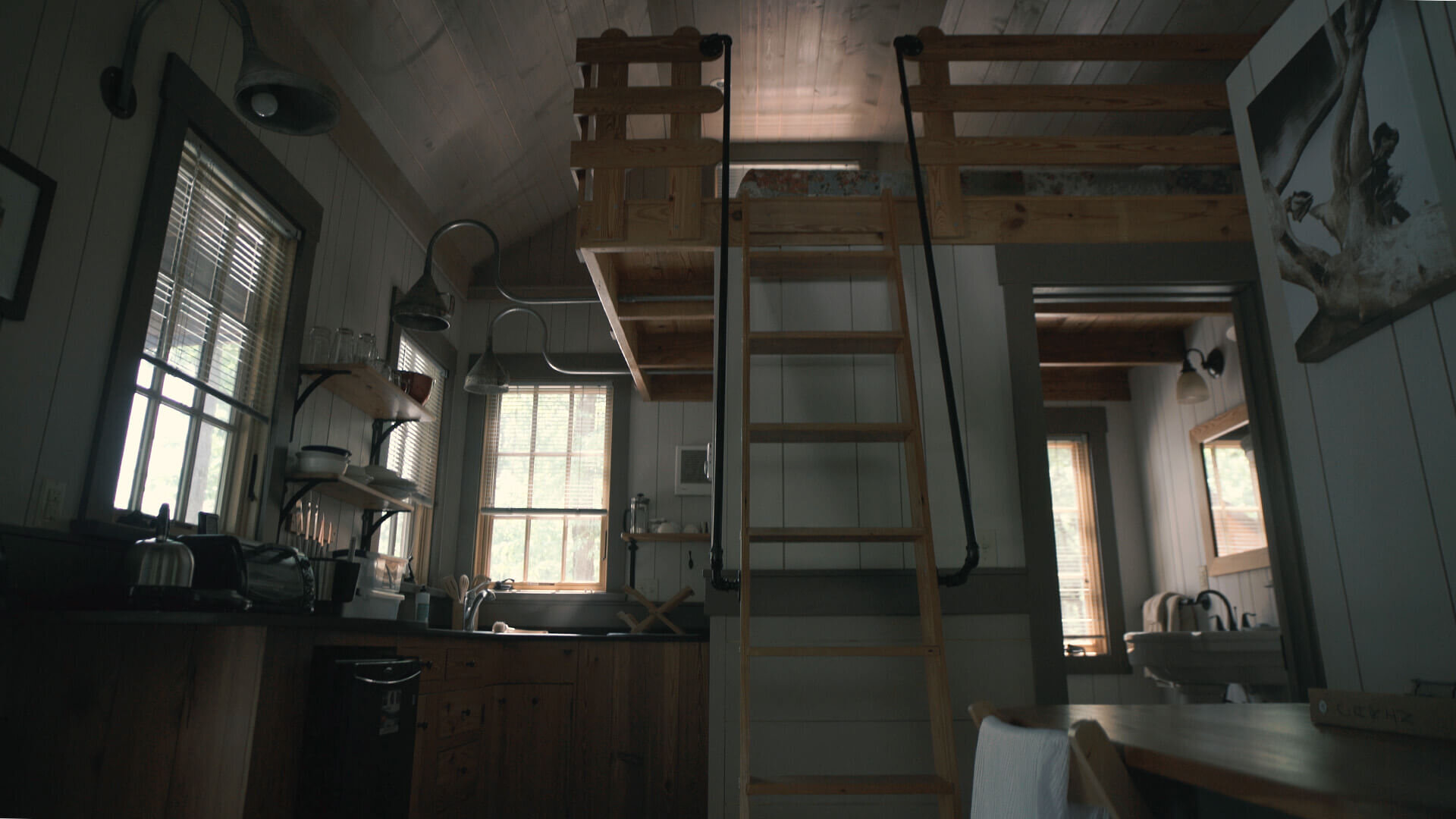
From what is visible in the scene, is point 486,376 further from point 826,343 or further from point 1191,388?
point 1191,388

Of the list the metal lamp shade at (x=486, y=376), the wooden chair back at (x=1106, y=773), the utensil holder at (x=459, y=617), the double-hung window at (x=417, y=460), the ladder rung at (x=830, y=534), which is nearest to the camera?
the wooden chair back at (x=1106, y=773)

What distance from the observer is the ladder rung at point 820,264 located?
3.08m

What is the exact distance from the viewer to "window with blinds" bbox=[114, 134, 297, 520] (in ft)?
9.24

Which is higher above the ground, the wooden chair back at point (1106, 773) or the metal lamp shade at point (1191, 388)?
the metal lamp shade at point (1191, 388)

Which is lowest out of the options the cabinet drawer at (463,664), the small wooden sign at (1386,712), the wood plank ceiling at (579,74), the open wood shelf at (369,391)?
the cabinet drawer at (463,664)

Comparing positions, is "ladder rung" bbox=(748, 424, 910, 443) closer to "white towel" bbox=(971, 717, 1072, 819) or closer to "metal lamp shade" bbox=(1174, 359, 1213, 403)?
"white towel" bbox=(971, 717, 1072, 819)

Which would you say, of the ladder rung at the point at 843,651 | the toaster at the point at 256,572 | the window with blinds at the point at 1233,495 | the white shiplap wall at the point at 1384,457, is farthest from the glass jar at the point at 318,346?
the window with blinds at the point at 1233,495

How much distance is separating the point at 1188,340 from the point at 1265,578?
5.45 feet

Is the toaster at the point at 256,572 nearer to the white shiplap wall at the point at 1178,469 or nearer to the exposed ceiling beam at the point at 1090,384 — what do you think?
the white shiplap wall at the point at 1178,469

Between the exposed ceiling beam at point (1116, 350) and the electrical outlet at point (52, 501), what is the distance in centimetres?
508

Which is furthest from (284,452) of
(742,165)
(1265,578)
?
(1265,578)

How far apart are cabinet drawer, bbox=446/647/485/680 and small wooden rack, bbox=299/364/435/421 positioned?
123cm

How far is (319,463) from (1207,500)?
4962mm

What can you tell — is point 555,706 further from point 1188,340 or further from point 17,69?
point 1188,340
